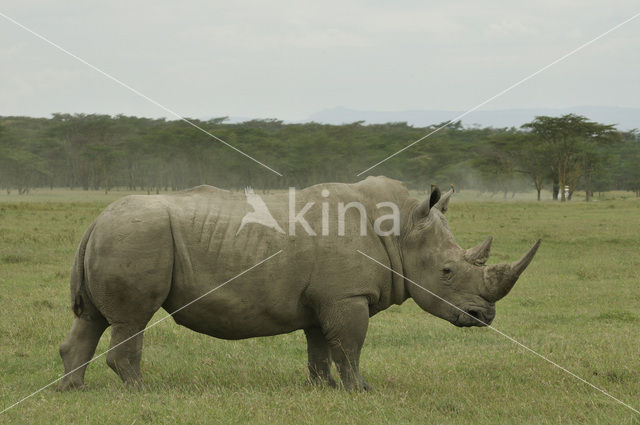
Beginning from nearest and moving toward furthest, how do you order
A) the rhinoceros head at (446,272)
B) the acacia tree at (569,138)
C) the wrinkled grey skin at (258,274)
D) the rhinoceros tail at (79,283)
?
the wrinkled grey skin at (258,274), the rhinoceros tail at (79,283), the rhinoceros head at (446,272), the acacia tree at (569,138)

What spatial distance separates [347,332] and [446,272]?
3.35 ft

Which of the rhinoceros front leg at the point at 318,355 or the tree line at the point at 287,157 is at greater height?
the tree line at the point at 287,157

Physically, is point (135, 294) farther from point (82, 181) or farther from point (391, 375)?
point (82, 181)

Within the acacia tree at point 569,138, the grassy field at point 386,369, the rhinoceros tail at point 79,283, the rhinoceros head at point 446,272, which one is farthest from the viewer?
the acacia tree at point 569,138

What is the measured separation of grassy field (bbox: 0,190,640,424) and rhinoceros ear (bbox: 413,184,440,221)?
1.43 metres

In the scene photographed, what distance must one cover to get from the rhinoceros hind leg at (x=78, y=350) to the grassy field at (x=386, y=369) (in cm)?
15

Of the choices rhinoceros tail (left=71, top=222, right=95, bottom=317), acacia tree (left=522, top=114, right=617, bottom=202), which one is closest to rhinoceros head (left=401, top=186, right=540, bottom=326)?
rhinoceros tail (left=71, top=222, right=95, bottom=317)

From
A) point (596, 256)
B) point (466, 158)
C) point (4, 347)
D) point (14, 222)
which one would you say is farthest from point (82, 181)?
point (4, 347)

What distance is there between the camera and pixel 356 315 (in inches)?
246

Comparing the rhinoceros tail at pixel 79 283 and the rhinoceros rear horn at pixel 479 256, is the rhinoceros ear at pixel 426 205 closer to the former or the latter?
the rhinoceros rear horn at pixel 479 256

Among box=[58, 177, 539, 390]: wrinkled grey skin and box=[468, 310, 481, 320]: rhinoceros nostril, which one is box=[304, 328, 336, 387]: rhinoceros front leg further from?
box=[468, 310, 481, 320]: rhinoceros nostril

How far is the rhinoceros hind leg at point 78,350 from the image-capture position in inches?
246

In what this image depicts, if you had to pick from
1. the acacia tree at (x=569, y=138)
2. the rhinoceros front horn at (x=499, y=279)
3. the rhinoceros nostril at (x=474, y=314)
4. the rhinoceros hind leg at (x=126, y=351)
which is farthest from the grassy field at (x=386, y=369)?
the acacia tree at (x=569, y=138)

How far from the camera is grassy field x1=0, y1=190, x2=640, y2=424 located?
18.0 ft
